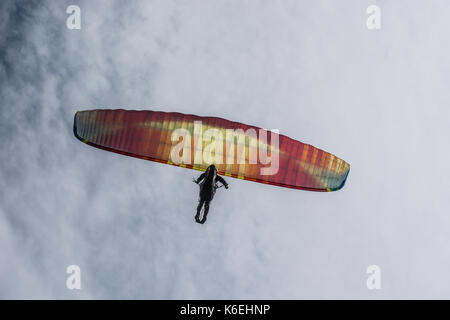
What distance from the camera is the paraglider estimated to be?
24172 mm

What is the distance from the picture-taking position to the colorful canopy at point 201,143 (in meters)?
24.2

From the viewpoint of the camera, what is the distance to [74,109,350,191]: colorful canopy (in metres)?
24.2

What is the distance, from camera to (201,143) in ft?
79.9

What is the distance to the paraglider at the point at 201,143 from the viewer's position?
79.3 feet

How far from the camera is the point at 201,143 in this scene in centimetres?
2434

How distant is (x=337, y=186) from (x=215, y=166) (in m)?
7.39
